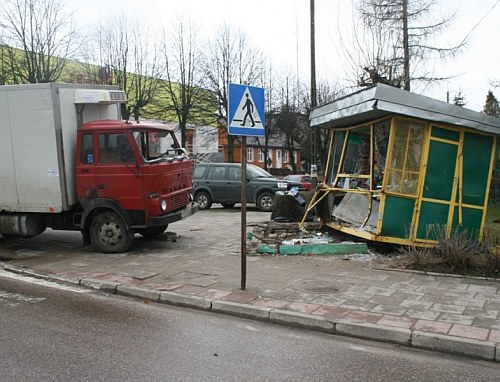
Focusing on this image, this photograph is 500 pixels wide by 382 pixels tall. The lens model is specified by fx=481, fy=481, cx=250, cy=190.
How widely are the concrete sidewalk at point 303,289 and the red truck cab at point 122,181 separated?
2.03 feet

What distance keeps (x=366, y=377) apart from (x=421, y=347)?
Result: 1.05 m

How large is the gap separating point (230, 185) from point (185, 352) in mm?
13341

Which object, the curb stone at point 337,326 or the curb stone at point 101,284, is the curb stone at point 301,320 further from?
the curb stone at point 101,284

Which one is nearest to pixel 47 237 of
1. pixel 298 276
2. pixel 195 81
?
pixel 298 276

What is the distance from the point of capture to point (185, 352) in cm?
483

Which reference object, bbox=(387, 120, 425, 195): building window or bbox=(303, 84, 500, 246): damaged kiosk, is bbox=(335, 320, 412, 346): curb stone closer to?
bbox=(303, 84, 500, 246): damaged kiosk

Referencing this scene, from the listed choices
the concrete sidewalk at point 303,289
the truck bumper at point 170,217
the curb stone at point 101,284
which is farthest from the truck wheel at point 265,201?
the curb stone at point 101,284

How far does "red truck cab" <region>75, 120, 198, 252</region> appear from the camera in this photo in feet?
31.1

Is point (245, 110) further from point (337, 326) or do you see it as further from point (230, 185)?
point (230, 185)

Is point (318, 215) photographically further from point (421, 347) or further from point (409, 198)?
point (421, 347)

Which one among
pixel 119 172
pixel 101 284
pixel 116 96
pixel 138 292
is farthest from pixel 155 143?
pixel 138 292

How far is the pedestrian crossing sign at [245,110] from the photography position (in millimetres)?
6641

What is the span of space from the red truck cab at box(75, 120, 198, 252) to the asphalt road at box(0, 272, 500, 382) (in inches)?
134

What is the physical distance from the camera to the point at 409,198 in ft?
28.1
